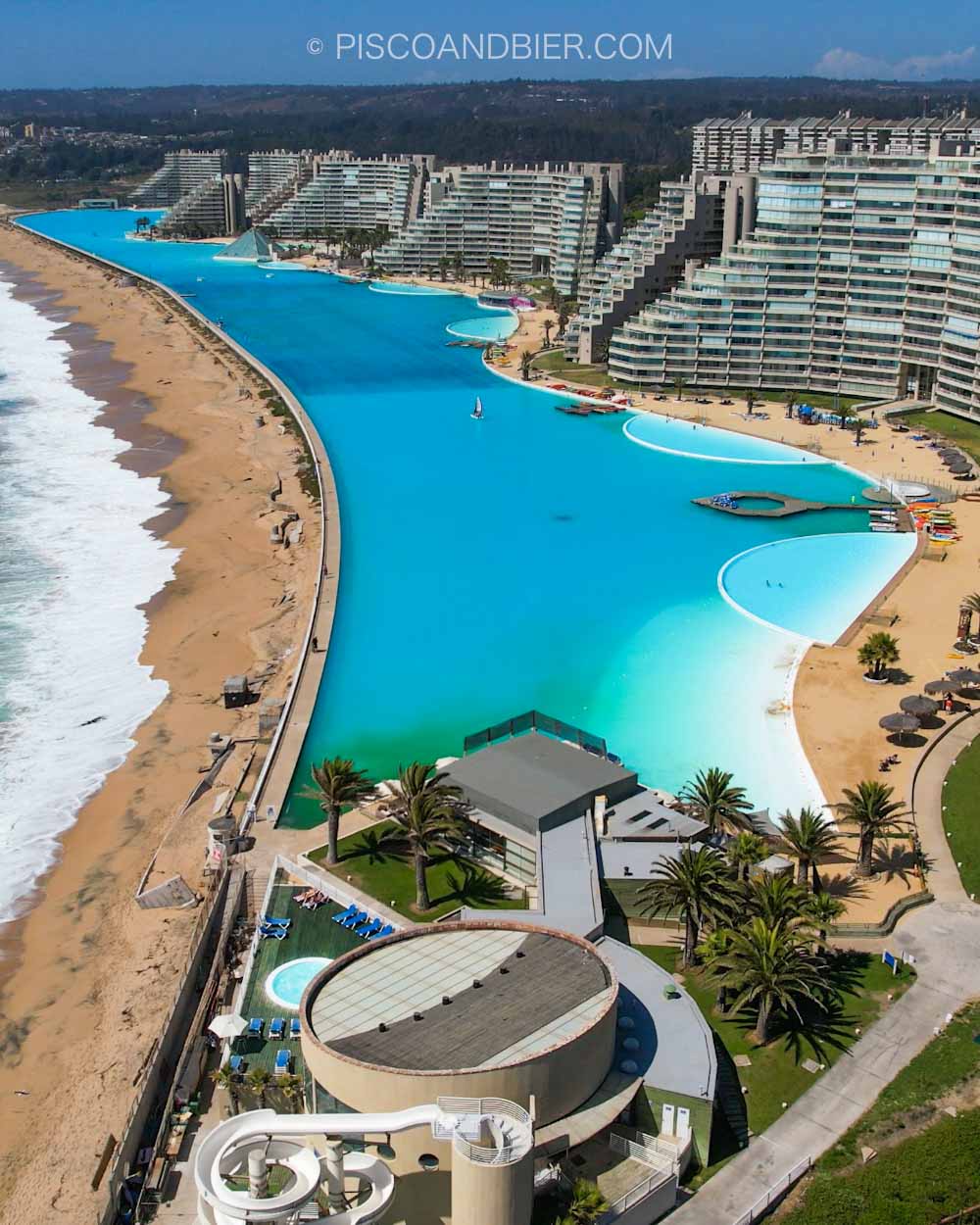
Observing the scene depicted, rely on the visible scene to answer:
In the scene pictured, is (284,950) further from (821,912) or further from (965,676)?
(965,676)

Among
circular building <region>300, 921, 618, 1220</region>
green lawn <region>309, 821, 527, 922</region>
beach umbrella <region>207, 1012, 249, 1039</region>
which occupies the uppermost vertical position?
circular building <region>300, 921, 618, 1220</region>

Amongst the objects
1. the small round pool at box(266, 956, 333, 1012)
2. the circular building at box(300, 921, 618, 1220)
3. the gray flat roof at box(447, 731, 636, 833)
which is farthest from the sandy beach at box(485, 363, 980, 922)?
the small round pool at box(266, 956, 333, 1012)

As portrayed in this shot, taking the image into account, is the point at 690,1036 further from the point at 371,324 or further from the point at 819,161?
the point at 371,324

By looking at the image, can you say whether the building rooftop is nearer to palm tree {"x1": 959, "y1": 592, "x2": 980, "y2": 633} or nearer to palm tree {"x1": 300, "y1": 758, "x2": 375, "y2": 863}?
palm tree {"x1": 300, "y1": 758, "x2": 375, "y2": 863}

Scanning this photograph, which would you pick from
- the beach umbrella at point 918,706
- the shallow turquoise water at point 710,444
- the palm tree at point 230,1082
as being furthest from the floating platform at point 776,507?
the palm tree at point 230,1082

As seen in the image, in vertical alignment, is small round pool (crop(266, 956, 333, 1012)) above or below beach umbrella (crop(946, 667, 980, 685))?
below
